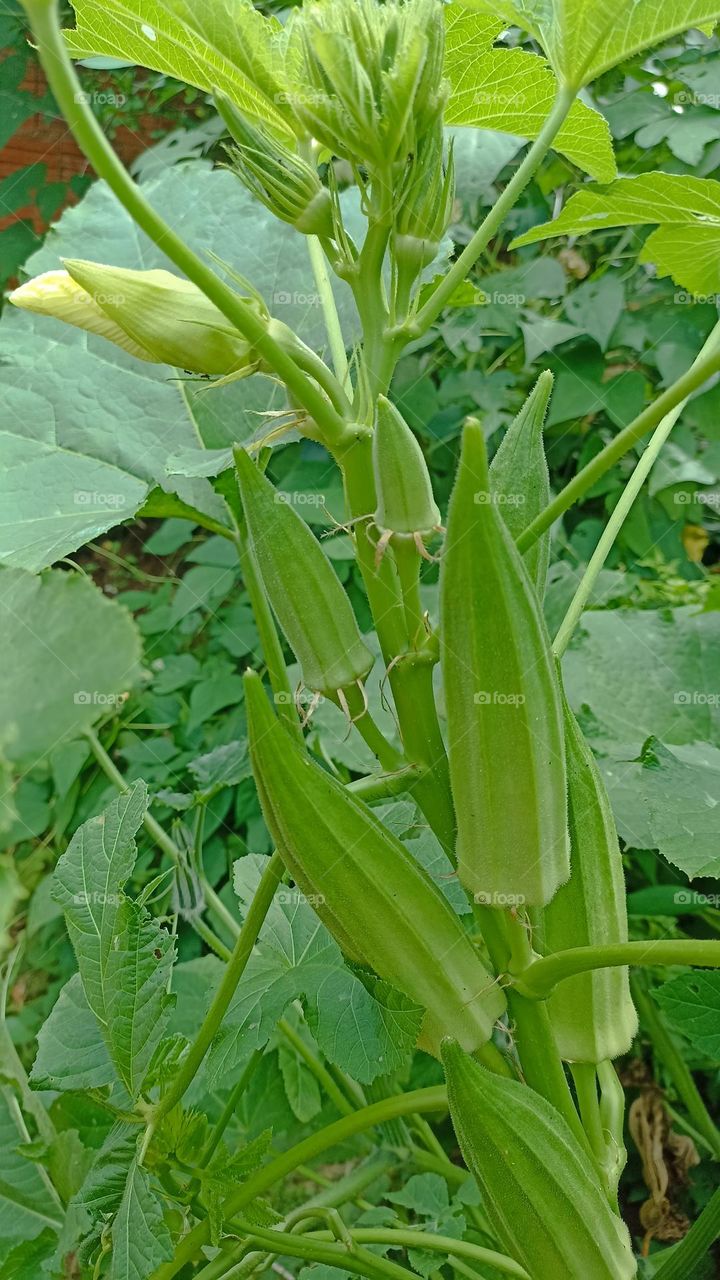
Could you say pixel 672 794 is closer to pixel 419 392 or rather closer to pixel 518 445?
pixel 518 445

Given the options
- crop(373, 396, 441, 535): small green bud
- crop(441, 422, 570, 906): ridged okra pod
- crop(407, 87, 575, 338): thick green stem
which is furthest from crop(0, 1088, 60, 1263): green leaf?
crop(407, 87, 575, 338): thick green stem

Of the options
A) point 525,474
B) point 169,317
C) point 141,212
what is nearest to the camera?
point 141,212

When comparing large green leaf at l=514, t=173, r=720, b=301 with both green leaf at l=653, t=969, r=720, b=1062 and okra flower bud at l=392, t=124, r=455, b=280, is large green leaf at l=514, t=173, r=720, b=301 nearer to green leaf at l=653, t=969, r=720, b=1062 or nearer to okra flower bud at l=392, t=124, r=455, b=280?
okra flower bud at l=392, t=124, r=455, b=280

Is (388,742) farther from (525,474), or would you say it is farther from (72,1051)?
(72,1051)

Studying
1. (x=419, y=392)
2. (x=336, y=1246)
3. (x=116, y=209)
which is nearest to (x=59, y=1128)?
(x=336, y=1246)

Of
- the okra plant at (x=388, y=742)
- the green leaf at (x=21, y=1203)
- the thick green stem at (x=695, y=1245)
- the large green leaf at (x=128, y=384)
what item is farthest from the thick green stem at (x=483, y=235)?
the green leaf at (x=21, y=1203)

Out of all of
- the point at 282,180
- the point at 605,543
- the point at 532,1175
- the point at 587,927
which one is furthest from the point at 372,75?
the point at 532,1175

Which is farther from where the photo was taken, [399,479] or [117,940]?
[117,940]
